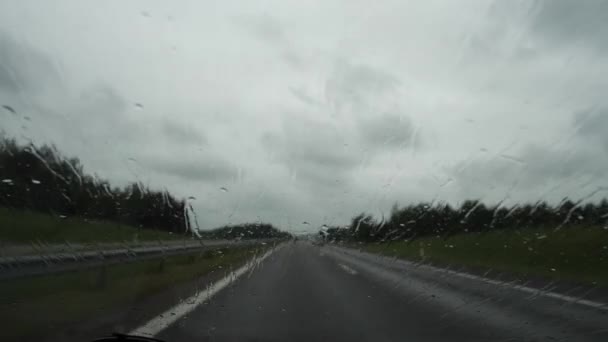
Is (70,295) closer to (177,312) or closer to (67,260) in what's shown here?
(67,260)

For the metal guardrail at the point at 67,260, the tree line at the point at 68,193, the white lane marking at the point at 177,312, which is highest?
the tree line at the point at 68,193

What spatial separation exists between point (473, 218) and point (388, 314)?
391 cm

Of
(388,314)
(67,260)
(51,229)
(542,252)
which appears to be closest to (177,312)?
(67,260)

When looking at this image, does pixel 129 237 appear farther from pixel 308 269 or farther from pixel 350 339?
pixel 308 269

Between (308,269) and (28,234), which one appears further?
(308,269)

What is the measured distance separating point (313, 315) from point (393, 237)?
8674 millimetres

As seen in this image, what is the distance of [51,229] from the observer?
9516mm

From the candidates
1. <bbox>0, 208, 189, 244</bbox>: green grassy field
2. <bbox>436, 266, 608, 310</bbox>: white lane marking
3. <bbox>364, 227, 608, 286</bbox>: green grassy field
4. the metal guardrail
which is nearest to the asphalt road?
<bbox>436, 266, 608, 310</bbox>: white lane marking

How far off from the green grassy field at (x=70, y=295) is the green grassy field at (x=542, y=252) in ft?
23.8

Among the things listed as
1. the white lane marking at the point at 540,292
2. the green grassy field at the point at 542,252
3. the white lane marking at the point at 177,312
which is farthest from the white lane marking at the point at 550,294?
the white lane marking at the point at 177,312

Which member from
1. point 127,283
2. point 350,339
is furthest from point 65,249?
point 350,339

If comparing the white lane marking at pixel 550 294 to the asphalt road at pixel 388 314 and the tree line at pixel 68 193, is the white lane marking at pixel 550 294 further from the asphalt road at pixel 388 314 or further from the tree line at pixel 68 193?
the tree line at pixel 68 193

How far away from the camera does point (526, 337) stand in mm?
7422

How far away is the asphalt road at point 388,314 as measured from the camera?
300 inches
